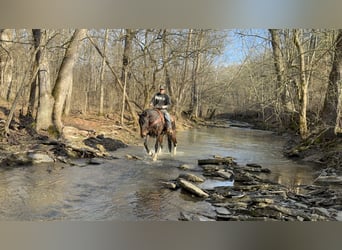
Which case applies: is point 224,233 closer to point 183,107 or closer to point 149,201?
point 149,201

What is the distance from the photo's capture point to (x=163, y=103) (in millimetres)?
3225

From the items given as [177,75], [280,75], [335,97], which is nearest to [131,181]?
[177,75]

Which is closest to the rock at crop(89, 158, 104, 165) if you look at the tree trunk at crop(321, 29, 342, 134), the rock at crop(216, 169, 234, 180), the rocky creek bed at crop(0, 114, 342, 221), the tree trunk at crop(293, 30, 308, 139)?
the rocky creek bed at crop(0, 114, 342, 221)

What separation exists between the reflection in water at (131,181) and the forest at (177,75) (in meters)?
0.24

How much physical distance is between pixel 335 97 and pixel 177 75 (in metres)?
1.40

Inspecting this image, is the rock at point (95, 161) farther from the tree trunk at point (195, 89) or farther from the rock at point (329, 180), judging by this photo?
the rock at point (329, 180)

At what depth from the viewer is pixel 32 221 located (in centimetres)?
291

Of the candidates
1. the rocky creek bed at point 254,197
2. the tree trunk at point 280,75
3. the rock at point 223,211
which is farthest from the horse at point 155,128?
the tree trunk at point 280,75

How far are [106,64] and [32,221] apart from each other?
1487 millimetres

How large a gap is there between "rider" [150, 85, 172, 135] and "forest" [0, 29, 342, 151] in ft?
0.18

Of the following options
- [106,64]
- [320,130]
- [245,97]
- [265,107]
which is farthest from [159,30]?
[320,130]

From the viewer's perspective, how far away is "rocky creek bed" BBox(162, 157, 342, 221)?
9.75 feet

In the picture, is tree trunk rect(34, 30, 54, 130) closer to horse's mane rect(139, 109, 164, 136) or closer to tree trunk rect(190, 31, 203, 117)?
horse's mane rect(139, 109, 164, 136)
